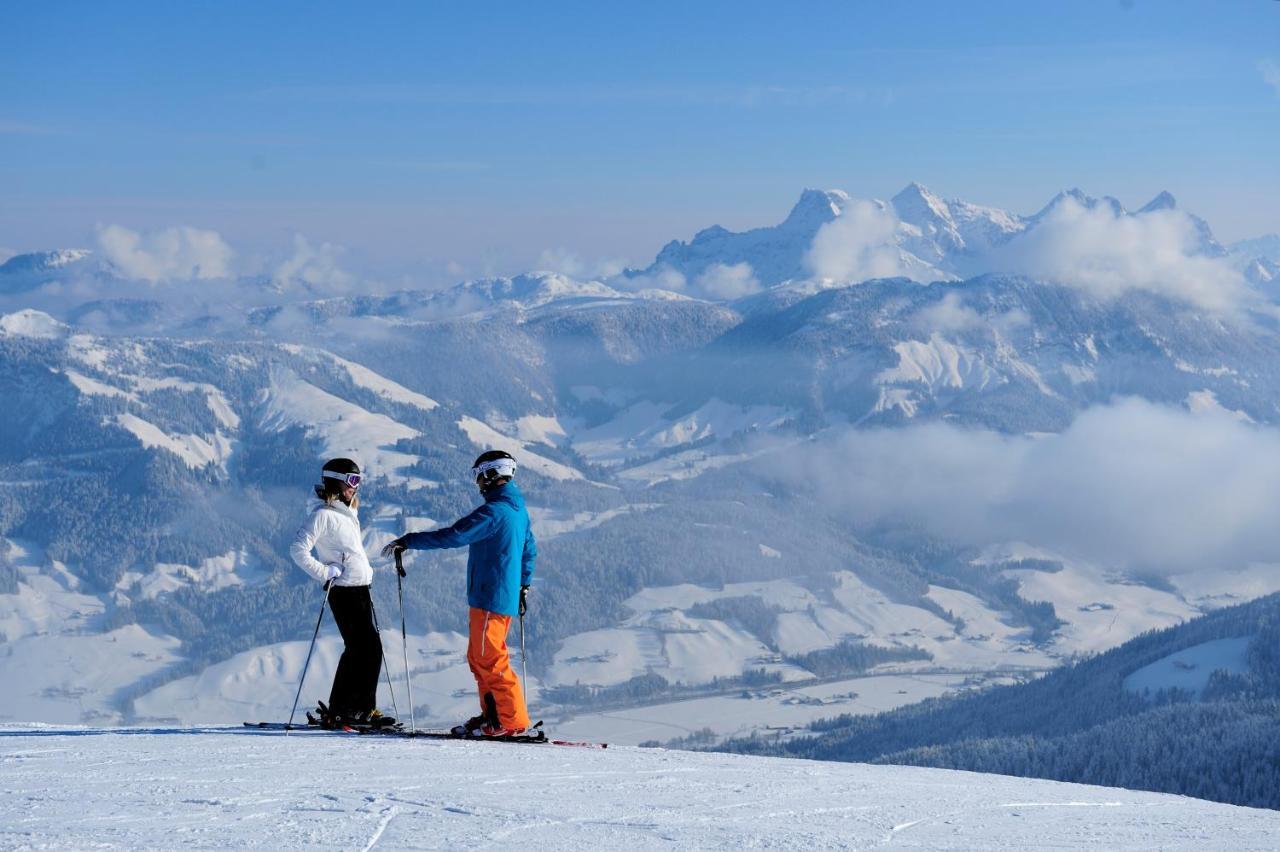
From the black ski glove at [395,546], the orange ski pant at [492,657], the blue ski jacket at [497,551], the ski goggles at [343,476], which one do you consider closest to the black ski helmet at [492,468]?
the blue ski jacket at [497,551]

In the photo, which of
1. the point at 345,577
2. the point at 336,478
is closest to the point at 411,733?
the point at 345,577

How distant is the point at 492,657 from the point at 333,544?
7.72 feet

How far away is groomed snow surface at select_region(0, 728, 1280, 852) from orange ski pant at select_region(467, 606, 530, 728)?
2.37 ft

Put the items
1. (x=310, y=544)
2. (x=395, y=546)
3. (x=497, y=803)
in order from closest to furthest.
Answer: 1. (x=497, y=803)
2. (x=395, y=546)
3. (x=310, y=544)

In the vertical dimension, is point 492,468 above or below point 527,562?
above

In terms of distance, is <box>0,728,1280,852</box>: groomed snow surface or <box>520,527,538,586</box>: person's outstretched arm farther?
<box>520,527,538,586</box>: person's outstretched arm

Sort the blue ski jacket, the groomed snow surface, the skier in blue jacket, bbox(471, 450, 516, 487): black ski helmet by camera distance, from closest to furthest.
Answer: the groomed snow surface < the blue ski jacket < the skier in blue jacket < bbox(471, 450, 516, 487): black ski helmet

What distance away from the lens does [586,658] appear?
170000 mm

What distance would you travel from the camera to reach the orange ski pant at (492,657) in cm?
1439

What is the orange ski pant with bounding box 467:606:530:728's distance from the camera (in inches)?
567

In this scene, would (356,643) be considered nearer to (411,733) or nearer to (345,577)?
(345,577)

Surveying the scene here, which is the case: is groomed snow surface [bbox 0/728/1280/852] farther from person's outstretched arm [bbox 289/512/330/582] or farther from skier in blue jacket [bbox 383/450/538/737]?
person's outstretched arm [bbox 289/512/330/582]

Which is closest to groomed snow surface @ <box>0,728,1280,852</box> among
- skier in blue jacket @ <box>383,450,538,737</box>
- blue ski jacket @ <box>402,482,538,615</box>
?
skier in blue jacket @ <box>383,450,538,737</box>

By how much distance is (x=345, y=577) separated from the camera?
14656mm
